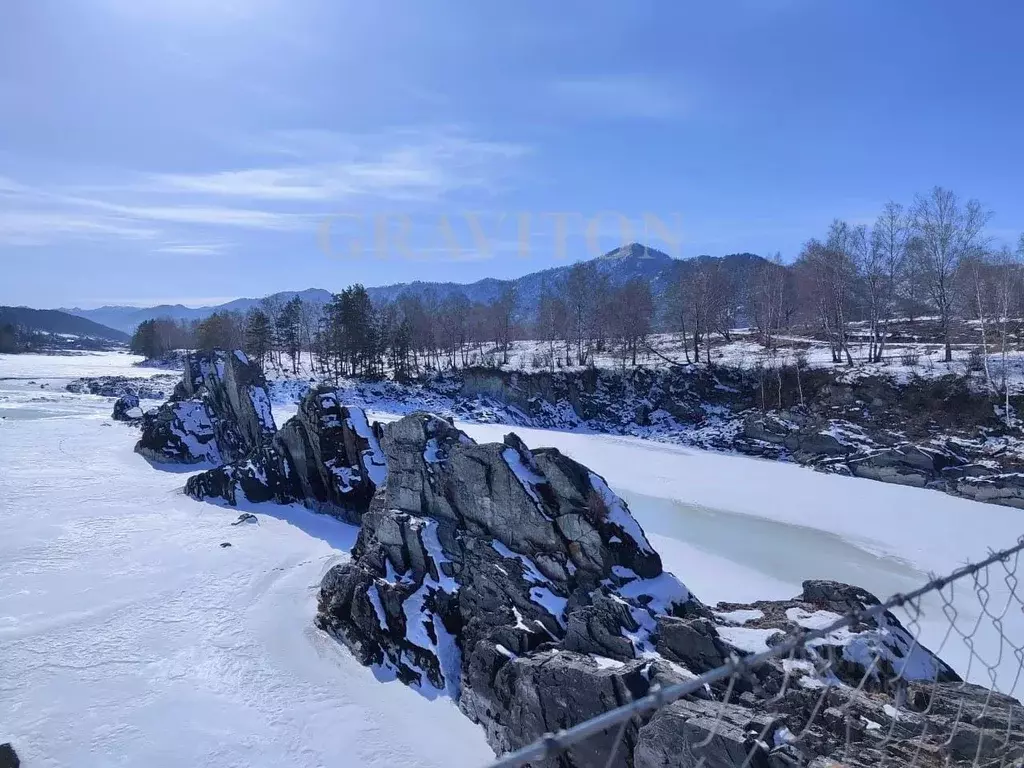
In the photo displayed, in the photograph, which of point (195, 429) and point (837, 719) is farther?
point (195, 429)

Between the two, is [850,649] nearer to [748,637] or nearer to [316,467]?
[748,637]

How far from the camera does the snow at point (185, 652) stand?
12.5 meters

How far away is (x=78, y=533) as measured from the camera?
2503cm

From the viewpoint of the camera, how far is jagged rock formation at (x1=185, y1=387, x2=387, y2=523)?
1115 inches

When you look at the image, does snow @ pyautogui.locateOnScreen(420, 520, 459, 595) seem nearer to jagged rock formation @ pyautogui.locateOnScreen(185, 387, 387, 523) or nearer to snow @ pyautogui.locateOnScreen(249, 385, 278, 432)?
jagged rock formation @ pyautogui.locateOnScreen(185, 387, 387, 523)

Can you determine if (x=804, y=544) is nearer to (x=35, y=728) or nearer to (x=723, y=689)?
(x=723, y=689)

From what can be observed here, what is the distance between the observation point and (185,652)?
1595 cm

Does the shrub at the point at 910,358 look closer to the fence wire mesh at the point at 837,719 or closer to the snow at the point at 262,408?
the fence wire mesh at the point at 837,719

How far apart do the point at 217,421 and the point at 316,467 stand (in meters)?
18.9

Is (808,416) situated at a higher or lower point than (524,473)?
lower

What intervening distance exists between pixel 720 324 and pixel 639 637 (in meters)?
57.3

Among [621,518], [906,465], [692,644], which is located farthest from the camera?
[906,465]

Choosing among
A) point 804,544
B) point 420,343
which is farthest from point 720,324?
point 804,544

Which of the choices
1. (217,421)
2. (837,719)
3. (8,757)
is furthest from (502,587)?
(217,421)
